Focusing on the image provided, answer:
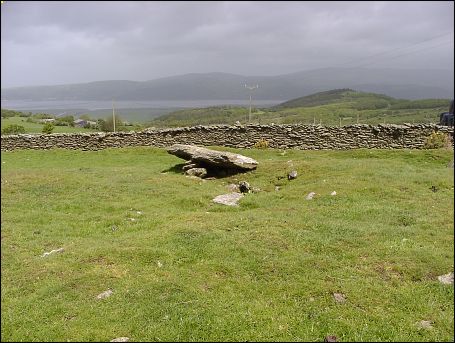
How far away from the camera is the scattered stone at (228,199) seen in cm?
1563

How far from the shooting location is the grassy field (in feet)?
23.5

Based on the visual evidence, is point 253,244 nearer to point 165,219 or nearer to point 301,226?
point 301,226

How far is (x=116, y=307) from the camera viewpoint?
7.70m

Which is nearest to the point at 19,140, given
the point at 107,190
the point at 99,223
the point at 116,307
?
the point at 107,190

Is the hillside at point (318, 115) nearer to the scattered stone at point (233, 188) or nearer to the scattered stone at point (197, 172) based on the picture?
the scattered stone at point (197, 172)

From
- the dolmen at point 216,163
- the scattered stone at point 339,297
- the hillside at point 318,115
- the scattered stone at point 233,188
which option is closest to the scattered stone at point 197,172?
the dolmen at point 216,163

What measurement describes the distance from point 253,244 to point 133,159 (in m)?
19.4

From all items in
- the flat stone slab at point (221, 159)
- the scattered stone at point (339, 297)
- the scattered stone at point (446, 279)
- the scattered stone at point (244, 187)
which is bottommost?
the scattered stone at point (244, 187)

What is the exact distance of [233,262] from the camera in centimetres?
962

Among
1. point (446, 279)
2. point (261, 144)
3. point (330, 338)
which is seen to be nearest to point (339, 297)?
point (330, 338)

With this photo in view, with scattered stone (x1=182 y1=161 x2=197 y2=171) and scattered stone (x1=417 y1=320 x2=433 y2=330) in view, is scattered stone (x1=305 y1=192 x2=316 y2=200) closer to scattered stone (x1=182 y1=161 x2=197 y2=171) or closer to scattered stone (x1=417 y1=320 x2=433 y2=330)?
scattered stone (x1=417 y1=320 x2=433 y2=330)

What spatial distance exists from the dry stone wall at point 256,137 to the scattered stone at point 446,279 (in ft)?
69.1

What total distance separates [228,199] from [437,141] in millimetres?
17110

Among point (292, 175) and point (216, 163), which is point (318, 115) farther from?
point (292, 175)
